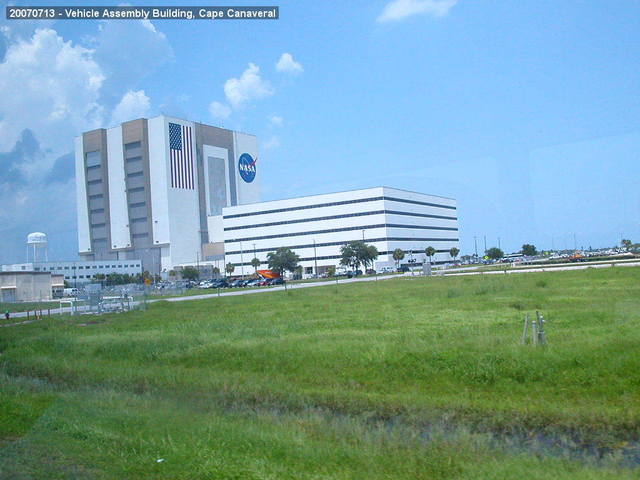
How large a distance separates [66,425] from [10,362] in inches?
466

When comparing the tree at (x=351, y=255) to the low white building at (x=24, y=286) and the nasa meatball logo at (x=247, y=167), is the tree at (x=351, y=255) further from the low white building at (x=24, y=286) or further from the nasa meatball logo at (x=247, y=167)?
the low white building at (x=24, y=286)

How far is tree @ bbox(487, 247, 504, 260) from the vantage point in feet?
412

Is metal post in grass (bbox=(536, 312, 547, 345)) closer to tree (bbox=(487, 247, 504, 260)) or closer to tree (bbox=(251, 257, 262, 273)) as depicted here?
tree (bbox=(251, 257, 262, 273))

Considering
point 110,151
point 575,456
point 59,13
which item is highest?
point 110,151

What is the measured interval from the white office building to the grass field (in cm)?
9942

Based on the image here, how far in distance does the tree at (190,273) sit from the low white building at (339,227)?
9051mm

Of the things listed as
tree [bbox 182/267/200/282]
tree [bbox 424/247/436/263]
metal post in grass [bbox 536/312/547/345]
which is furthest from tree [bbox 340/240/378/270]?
metal post in grass [bbox 536/312/547/345]

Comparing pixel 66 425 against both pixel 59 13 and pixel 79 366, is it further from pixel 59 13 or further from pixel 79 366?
pixel 59 13

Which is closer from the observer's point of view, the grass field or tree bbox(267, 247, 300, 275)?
the grass field

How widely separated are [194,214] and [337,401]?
117701 millimetres

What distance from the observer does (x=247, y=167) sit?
142 meters

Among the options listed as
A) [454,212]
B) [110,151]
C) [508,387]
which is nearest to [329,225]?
[454,212]

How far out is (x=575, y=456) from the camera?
27.8 feet

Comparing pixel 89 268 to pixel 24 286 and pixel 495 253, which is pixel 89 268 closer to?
pixel 24 286
